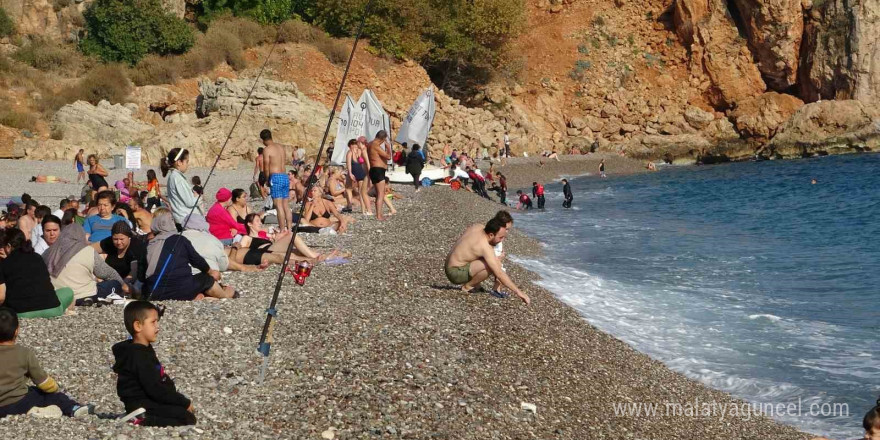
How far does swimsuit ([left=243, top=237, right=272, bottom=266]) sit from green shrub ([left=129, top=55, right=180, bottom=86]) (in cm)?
2920

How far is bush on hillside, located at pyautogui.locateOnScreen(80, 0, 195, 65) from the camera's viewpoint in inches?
1553

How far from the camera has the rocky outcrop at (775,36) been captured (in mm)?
53906

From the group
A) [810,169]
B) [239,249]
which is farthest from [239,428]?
[810,169]

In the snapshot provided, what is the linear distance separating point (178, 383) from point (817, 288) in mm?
11090

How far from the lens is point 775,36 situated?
5409cm

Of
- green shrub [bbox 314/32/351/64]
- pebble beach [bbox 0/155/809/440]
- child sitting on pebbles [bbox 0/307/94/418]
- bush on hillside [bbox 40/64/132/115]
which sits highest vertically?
green shrub [bbox 314/32/351/64]

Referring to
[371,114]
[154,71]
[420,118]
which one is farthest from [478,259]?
[154,71]

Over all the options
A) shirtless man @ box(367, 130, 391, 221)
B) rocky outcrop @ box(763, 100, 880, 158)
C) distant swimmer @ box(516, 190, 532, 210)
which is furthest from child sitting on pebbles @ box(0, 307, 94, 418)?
rocky outcrop @ box(763, 100, 880, 158)

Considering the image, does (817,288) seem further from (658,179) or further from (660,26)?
(660,26)

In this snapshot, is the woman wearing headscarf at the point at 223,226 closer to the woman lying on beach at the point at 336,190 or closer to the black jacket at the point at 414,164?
the woman lying on beach at the point at 336,190

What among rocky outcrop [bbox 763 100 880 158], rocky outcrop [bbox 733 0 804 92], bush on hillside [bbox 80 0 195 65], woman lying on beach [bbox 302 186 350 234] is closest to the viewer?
woman lying on beach [bbox 302 186 350 234]

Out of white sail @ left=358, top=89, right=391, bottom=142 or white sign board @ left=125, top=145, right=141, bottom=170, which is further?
white sail @ left=358, top=89, right=391, bottom=142

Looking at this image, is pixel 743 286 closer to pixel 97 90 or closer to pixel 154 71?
pixel 97 90

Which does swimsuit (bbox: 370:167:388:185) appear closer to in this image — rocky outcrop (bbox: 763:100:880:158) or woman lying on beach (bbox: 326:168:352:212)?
woman lying on beach (bbox: 326:168:352:212)
